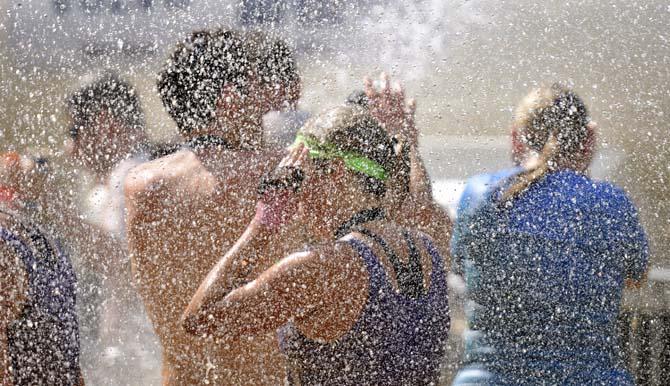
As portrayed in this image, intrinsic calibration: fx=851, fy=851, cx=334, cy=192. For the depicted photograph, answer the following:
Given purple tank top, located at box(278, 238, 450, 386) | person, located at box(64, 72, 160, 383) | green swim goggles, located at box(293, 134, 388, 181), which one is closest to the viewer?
purple tank top, located at box(278, 238, 450, 386)

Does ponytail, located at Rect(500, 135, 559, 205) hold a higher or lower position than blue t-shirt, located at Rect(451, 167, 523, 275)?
higher

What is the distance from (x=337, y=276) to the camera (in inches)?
56.9

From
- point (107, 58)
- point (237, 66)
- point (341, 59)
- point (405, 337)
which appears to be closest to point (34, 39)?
point (107, 58)

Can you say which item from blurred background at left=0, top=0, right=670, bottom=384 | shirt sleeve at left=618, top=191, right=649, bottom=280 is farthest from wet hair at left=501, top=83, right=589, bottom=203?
blurred background at left=0, top=0, right=670, bottom=384

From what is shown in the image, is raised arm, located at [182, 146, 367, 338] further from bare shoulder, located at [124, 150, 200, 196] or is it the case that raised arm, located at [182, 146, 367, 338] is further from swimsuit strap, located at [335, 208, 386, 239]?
bare shoulder, located at [124, 150, 200, 196]

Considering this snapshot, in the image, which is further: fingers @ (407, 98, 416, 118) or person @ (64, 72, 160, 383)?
person @ (64, 72, 160, 383)

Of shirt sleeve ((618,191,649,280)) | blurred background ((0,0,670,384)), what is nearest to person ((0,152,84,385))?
shirt sleeve ((618,191,649,280))

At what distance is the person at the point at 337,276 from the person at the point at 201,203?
0.15 m

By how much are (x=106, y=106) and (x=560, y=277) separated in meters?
1.48

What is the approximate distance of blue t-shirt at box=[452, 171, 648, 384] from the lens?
1755mm

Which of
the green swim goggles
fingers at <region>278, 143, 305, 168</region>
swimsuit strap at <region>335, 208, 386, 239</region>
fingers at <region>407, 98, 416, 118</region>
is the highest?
the green swim goggles

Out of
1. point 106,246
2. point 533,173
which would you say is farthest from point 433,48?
point 533,173

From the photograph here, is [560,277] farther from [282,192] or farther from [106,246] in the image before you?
[106,246]

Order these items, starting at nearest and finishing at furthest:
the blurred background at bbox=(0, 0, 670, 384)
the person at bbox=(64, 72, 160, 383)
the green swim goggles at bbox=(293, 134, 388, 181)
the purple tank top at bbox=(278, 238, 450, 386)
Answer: the purple tank top at bbox=(278, 238, 450, 386)
the green swim goggles at bbox=(293, 134, 388, 181)
the person at bbox=(64, 72, 160, 383)
the blurred background at bbox=(0, 0, 670, 384)
